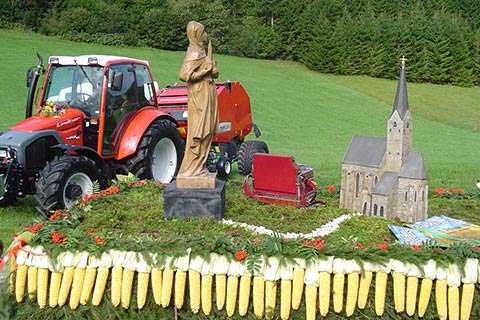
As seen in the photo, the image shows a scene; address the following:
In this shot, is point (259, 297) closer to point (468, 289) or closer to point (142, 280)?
point (142, 280)

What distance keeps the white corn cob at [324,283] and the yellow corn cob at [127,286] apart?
1657 millimetres

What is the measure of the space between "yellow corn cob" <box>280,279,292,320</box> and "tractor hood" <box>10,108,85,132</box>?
502cm

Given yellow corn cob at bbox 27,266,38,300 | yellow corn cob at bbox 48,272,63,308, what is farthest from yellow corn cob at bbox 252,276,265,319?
yellow corn cob at bbox 27,266,38,300

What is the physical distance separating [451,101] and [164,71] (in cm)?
2263

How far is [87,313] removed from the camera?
4.54 m

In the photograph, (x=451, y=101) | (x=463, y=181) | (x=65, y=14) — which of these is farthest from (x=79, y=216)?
(x=65, y=14)

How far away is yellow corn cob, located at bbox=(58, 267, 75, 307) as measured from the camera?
454cm

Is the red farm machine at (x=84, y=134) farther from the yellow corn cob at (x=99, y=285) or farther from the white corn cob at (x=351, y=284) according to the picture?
the white corn cob at (x=351, y=284)

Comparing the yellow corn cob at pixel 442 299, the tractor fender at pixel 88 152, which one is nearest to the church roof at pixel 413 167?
the yellow corn cob at pixel 442 299

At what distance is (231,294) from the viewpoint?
4.38 metres

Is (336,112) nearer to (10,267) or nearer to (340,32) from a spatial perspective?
(340,32)

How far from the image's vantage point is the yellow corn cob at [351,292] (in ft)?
14.1

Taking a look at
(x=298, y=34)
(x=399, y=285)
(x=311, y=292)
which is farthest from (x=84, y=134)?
(x=298, y=34)

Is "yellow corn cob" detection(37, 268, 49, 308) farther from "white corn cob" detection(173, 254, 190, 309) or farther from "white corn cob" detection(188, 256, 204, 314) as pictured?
"white corn cob" detection(188, 256, 204, 314)
